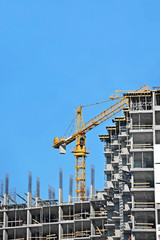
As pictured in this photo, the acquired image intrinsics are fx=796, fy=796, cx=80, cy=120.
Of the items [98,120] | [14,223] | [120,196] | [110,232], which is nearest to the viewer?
[120,196]

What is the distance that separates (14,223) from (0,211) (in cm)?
374

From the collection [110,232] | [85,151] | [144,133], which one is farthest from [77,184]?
[144,133]

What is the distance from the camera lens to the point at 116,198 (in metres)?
130

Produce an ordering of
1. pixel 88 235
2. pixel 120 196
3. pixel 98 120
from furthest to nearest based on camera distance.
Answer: pixel 98 120
pixel 88 235
pixel 120 196

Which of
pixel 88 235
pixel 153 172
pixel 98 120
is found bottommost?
pixel 88 235

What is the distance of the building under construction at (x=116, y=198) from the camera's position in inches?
4250

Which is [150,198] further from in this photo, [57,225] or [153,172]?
[57,225]

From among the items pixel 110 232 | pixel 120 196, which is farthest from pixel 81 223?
pixel 120 196

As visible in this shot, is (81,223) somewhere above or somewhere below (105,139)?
below

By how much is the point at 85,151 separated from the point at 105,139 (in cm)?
4034

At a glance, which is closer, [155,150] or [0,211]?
[155,150]

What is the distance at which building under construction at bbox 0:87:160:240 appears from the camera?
10794cm

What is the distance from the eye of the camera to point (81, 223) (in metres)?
151

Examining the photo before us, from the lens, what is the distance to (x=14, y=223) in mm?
161250
